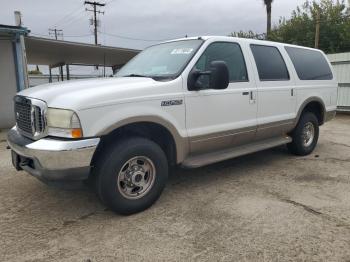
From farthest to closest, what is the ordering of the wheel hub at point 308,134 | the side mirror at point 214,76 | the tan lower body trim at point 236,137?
the wheel hub at point 308,134 → the tan lower body trim at point 236,137 → the side mirror at point 214,76

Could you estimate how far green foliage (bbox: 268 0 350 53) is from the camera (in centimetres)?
1956

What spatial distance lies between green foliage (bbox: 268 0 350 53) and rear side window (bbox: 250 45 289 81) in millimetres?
15291

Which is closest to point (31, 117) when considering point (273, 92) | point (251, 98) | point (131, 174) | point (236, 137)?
point (131, 174)

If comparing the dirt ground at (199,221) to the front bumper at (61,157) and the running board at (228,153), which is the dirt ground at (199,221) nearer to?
the running board at (228,153)

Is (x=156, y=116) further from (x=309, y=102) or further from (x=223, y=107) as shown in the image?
(x=309, y=102)

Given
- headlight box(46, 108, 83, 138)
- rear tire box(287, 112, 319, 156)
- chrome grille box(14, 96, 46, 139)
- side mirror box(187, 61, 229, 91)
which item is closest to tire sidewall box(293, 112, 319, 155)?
rear tire box(287, 112, 319, 156)

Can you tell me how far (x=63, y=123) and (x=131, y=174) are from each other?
36.1 inches

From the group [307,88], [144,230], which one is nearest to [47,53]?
[307,88]

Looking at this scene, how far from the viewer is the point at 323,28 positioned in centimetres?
2038

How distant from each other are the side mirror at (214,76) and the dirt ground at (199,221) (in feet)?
4.51

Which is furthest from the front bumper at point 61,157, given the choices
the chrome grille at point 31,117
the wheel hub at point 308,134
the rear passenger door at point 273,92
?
the wheel hub at point 308,134

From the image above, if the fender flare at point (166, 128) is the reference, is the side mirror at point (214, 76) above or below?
above

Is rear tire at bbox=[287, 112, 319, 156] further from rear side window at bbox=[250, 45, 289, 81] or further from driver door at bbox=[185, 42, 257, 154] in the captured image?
driver door at bbox=[185, 42, 257, 154]

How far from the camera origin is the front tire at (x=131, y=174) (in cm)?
338
